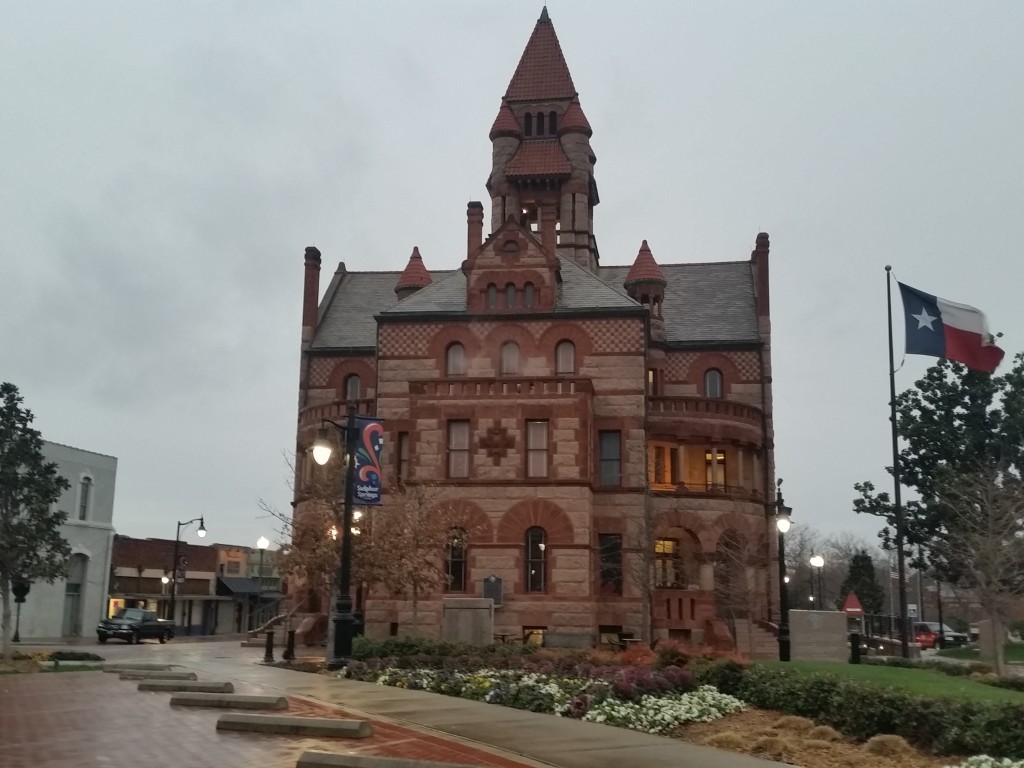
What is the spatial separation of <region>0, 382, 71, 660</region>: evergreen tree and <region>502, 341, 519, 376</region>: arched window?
1865 cm

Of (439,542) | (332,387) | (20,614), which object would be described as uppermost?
(332,387)

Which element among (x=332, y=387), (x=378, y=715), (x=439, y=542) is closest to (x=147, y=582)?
(x=332, y=387)

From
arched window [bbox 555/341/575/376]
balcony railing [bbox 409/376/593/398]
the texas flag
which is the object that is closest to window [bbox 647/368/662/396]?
arched window [bbox 555/341/575/376]

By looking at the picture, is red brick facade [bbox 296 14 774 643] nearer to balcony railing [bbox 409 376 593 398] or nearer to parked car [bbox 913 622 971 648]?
balcony railing [bbox 409 376 593 398]

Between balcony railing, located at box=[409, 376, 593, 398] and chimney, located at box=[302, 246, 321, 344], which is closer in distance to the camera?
balcony railing, located at box=[409, 376, 593, 398]

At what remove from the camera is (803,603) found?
3108 inches

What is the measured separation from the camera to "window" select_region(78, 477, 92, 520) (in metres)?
53.8

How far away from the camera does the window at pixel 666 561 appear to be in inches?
1720

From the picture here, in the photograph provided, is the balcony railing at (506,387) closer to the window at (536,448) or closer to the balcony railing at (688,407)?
the window at (536,448)

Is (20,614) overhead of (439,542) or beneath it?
beneath

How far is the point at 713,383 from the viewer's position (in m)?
49.9

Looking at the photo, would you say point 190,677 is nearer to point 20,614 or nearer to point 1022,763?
point 1022,763

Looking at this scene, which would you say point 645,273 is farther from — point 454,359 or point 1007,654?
point 1007,654

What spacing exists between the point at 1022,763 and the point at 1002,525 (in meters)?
25.4
